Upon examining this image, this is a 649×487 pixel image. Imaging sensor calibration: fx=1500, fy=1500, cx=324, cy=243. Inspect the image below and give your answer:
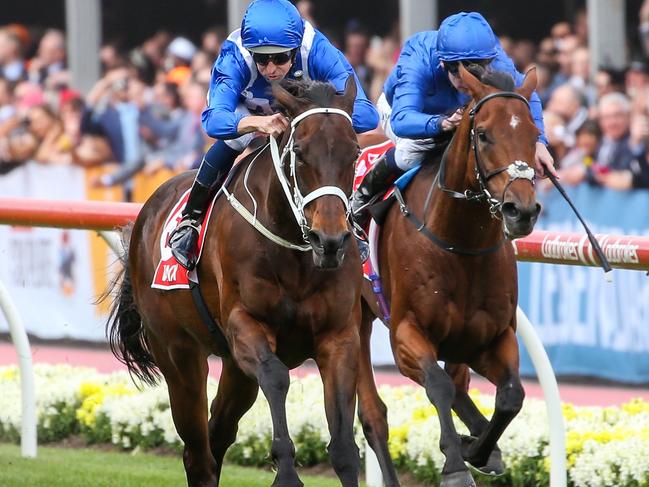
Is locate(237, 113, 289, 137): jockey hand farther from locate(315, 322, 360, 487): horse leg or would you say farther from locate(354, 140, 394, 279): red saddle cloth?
locate(354, 140, 394, 279): red saddle cloth

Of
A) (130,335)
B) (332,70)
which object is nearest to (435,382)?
(332,70)

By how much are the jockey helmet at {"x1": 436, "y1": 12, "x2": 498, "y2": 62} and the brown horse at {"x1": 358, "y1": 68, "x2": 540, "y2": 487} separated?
0.97 ft

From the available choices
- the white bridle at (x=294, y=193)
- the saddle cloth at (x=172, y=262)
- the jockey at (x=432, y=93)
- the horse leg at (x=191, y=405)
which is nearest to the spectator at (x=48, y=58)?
the jockey at (x=432, y=93)

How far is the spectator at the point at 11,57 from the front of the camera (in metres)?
13.1

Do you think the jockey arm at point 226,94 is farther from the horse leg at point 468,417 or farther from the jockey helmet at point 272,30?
the horse leg at point 468,417

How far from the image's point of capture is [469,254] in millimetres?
5711

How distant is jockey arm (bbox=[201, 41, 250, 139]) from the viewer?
5230 millimetres

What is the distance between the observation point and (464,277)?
18.7ft

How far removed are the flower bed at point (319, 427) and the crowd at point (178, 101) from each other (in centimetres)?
225

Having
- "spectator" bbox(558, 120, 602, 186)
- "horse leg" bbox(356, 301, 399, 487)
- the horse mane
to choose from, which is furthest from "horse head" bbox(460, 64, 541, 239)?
"spectator" bbox(558, 120, 602, 186)

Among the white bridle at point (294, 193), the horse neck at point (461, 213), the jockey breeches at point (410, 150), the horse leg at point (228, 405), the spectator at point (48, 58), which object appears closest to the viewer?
the white bridle at point (294, 193)

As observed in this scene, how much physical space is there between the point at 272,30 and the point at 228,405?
1.64m

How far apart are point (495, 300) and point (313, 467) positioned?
1.92m

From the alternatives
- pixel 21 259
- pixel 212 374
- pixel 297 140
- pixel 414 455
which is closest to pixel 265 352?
pixel 297 140
